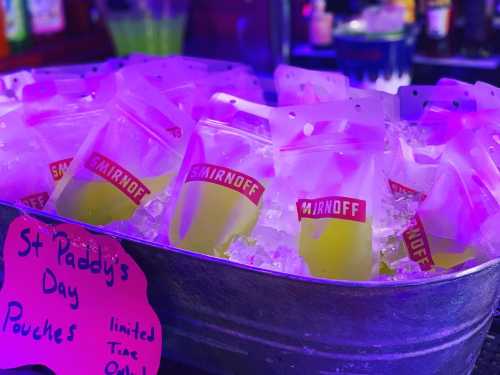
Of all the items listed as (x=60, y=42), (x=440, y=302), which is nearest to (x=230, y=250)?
(x=440, y=302)

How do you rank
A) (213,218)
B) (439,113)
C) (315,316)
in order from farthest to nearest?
(439,113) < (213,218) < (315,316)

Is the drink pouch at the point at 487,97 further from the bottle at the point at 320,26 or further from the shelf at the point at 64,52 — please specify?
the shelf at the point at 64,52

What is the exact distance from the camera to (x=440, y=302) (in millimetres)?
591

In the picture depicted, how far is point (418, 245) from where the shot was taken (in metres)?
0.70

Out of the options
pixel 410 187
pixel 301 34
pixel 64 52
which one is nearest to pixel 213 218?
pixel 410 187

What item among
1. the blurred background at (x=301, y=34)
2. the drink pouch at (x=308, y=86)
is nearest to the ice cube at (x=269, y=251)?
the drink pouch at (x=308, y=86)

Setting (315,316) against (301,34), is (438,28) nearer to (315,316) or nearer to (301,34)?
(301,34)

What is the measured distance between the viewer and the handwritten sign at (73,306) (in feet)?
2.30

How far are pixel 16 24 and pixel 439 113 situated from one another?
2344mm

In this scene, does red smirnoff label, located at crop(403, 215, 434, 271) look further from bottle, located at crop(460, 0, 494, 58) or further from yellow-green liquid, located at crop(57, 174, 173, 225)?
bottle, located at crop(460, 0, 494, 58)

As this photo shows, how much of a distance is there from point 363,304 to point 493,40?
203 cm

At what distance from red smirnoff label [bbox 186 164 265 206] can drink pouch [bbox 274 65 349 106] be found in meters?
0.21

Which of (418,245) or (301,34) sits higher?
(418,245)

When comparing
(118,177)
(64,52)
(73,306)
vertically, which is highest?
(118,177)
